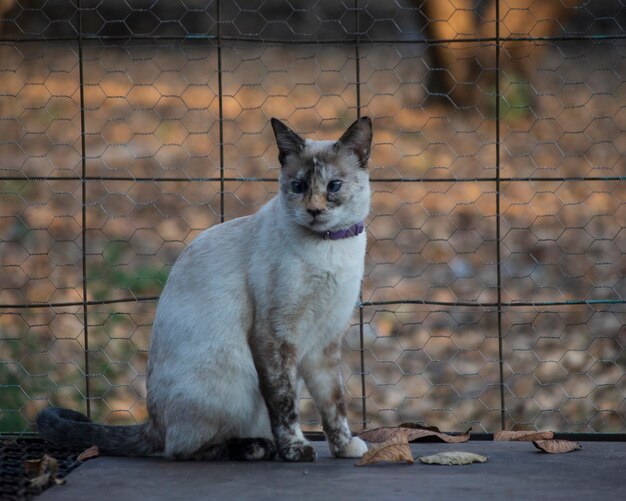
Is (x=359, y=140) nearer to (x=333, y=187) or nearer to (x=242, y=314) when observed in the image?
(x=333, y=187)

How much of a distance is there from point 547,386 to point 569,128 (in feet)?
8.55

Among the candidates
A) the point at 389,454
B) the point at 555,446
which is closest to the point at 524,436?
the point at 555,446

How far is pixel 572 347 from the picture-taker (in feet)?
17.7

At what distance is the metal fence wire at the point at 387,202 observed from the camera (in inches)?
204

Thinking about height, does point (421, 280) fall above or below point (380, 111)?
below

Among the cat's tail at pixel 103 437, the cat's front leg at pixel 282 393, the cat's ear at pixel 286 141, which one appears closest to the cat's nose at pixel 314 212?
the cat's ear at pixel 286 141

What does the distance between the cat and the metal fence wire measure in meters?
1.18

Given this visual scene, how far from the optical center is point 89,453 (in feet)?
10.4

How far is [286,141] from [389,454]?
104cm

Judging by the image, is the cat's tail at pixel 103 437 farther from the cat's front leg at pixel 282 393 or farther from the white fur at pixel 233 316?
the cat's front leg at pixel 282 393

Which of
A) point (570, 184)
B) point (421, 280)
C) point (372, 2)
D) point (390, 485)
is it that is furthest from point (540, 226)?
point (390, 485)

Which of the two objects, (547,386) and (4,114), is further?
(4,114)

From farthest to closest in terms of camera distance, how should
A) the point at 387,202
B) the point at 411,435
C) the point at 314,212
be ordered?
the point at 387,202, the point at 411,435, the point at 314,212

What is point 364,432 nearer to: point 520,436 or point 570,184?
point 520,436
